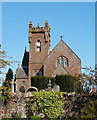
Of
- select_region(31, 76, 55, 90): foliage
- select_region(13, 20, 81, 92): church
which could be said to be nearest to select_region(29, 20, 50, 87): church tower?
select_region(13, 20, 81, 92): church

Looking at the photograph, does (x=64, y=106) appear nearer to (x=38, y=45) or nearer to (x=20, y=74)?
(x=20, y=74)

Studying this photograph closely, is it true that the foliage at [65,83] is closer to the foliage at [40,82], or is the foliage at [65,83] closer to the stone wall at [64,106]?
the foliage at [40,82]

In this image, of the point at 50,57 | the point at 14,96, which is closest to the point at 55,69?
the point at 50,57

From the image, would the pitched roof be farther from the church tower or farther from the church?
the church tower

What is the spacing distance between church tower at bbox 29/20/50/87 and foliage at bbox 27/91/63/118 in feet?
93.7

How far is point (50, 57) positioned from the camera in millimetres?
44562

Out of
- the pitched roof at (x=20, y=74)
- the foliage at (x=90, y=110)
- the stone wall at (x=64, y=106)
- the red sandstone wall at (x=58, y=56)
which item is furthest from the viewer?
the pitched roof at (x=20, y=74)

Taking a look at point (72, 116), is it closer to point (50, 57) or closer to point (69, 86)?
point (69, 86)

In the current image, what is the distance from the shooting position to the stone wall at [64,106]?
655 inches

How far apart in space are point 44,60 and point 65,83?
10166 millimetres

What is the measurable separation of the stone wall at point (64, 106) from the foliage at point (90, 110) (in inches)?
32.8

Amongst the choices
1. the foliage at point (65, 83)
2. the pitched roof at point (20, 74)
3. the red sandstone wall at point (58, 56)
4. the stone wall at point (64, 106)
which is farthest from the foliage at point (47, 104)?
the pitched roof at point (20, 74)

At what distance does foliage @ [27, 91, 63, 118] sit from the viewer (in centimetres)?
1714

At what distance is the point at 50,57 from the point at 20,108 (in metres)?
27.3
